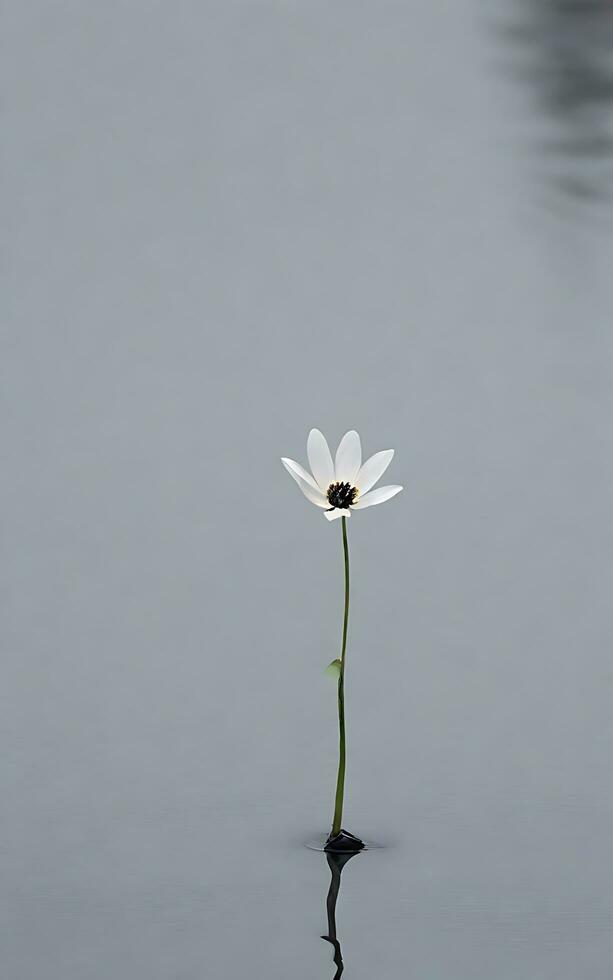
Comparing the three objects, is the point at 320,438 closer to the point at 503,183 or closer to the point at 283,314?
the point at 283,314

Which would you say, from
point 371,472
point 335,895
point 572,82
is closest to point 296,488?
point 371,472

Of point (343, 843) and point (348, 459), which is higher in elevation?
point (348, 459)

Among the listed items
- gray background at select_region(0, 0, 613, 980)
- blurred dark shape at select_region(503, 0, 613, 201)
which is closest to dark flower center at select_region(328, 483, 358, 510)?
gray background at select_region(0, 0, 613, 980)

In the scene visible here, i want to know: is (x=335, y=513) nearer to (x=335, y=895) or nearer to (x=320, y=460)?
(x=320, y=460)

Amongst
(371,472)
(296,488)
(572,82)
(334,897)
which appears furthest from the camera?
(572,82)

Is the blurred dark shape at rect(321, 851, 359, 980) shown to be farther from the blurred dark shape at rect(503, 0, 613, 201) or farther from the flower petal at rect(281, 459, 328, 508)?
the blurred dark shape at rect(503, 0, 613, 201)

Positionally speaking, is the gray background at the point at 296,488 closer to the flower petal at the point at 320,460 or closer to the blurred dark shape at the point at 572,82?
the blurred dark shape at the point at 572,82
